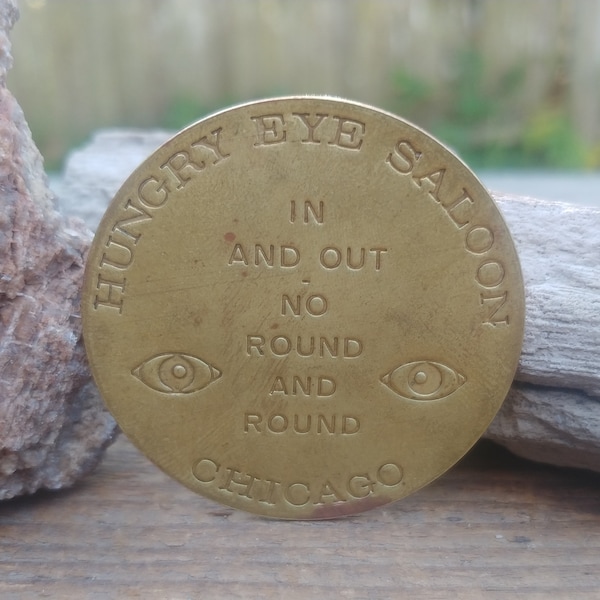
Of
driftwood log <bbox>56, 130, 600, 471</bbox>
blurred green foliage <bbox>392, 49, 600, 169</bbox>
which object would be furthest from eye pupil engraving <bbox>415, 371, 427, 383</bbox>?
blurred green foliage <bbox>392, 49, 600, 169</bbox>

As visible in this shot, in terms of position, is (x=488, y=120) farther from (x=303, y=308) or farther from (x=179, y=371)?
(x=179, y=371)

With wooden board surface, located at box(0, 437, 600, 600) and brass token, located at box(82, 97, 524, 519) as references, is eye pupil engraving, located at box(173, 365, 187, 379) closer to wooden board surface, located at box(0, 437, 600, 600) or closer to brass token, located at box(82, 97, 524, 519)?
brass token, located at box(82, 97, 524, 519)

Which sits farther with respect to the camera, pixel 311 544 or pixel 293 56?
pixel 293 56

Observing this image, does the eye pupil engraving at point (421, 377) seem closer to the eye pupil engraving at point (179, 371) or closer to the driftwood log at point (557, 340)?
the driftwood log at point (557, 340)

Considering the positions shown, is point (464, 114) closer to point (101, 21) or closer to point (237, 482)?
point (101, 21)

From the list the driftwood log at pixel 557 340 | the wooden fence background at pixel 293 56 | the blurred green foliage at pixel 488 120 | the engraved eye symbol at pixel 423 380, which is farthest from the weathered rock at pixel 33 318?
the blurred green foliage at pixel 488 120

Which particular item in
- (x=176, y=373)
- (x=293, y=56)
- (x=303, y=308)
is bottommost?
(x=176, y=373)

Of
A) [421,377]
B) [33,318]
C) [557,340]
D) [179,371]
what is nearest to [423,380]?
[421,377]
